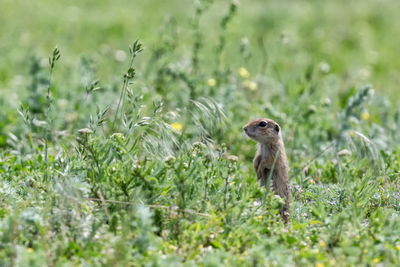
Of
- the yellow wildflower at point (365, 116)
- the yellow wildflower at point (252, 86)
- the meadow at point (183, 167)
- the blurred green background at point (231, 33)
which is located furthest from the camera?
the blurred green background at point (231, 33)

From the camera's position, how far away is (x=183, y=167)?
3770mm

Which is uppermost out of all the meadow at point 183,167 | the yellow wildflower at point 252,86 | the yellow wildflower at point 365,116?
the yellow wildflower at point 252,86

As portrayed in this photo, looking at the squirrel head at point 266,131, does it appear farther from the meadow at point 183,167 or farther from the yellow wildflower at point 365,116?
the yellow wildflower at point 365,116

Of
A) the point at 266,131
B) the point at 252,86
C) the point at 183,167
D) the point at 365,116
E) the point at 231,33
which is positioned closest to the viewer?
the point at 183,167

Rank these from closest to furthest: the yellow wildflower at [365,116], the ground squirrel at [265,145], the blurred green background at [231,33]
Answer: the ground squirrel at [265,145] < the yellow wildflower at [365,116] < the blurred green background at [231,33]

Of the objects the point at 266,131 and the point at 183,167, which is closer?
the point at 183,167

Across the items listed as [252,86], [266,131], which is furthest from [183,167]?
[252,86]

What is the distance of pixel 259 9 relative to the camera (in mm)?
12219

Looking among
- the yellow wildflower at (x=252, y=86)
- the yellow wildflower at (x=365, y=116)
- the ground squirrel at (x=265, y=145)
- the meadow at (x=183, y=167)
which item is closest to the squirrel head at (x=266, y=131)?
the ground squirrel at (x=265, y=145)

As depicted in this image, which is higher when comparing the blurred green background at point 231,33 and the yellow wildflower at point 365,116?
the blurred green background at point 231,33

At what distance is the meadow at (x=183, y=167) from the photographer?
3346 mm

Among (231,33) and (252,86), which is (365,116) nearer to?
(252,86)

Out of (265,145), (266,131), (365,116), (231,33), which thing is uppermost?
(231,33)

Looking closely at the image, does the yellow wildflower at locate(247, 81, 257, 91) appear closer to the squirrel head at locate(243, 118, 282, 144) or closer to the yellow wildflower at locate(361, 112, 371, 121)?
A: the yellow wildflower at locate(361, 112, 371, 121)
